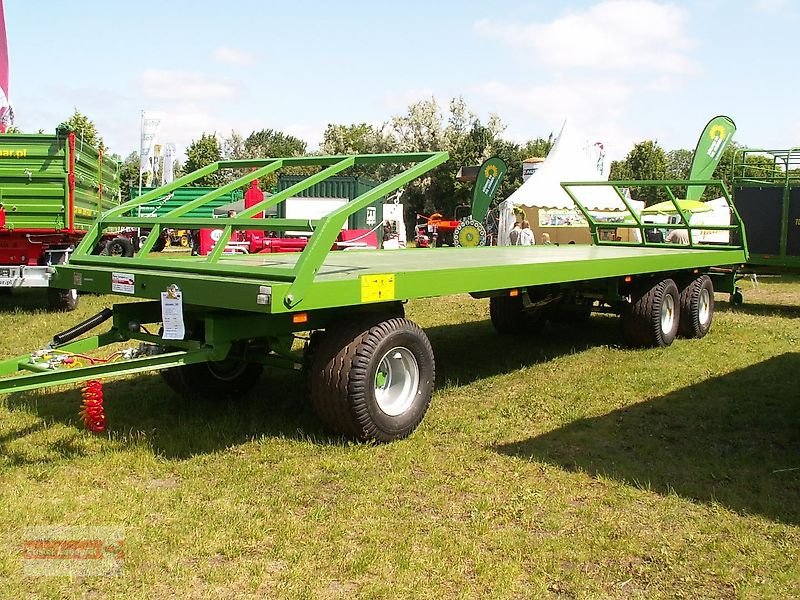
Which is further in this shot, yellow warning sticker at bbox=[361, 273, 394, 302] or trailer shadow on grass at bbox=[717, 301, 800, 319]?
trailer shadow on grass at bbox=[717, 301, 800, 319]

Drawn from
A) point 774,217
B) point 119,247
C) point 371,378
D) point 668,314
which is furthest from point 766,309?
point 119,247

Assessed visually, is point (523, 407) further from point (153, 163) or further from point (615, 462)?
point (153, 163)

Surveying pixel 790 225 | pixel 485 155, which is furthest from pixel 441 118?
pixel 790 225

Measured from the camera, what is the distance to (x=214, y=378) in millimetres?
5457

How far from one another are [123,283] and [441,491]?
218cm

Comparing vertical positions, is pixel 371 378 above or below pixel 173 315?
below

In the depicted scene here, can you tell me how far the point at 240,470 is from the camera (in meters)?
4.19

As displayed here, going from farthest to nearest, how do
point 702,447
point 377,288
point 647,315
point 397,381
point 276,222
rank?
point 647,315 → point 397,381 → point 702,447 → point 377,288 → point 276,222

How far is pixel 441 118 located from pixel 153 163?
1080 inches

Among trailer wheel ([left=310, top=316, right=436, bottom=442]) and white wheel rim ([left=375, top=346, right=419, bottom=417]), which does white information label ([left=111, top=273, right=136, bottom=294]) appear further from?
white wheel rim ([left=375, top=346, right=419, bottom=417])

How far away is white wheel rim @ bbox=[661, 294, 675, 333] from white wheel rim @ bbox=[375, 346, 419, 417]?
4037 millimetres

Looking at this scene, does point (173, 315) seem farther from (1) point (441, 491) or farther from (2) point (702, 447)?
(2) point (702, 447)

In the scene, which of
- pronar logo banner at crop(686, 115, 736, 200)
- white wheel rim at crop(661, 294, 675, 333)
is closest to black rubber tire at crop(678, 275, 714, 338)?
white wheel rim at crop(661, 294, 675, 333)

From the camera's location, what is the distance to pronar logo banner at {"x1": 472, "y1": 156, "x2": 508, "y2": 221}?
26375 millimetres
